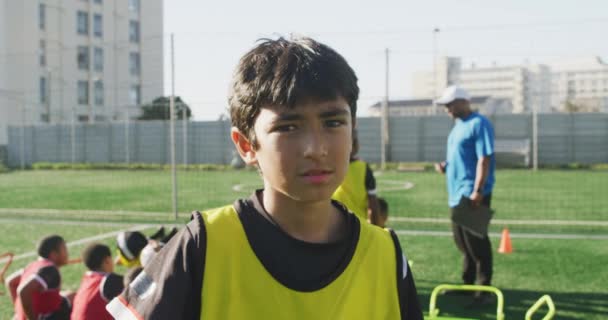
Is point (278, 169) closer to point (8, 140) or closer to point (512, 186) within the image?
point (512, 186)

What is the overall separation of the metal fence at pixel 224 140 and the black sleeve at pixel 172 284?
2396cm

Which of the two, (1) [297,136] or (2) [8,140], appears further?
(2) [8,140]

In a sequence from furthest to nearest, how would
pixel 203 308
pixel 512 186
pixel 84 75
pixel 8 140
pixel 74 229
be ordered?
pixel 84 75 < pixel 8 140 < pixel 512 186 < pixel 74 229 < pixel 203 308

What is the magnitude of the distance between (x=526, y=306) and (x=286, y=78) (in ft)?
15.4

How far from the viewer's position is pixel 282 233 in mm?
1555

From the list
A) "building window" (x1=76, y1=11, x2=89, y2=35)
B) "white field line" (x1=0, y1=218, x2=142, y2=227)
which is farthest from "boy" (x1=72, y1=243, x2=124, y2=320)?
"building window" (x1=76, y1=11, x2=89, y2=35)

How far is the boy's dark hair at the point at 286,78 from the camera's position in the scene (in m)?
1.50

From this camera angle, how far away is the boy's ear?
162 cm

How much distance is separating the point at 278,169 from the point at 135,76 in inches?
2057

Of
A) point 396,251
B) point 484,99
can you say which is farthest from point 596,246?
point 484,99

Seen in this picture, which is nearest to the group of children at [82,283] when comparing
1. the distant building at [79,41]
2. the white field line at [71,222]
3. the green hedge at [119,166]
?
the white field line at [71,222]

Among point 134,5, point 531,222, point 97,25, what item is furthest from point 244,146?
point 134,5

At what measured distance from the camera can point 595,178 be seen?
2109cm

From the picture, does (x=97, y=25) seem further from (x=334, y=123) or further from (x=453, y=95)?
(x=334, y=123)
